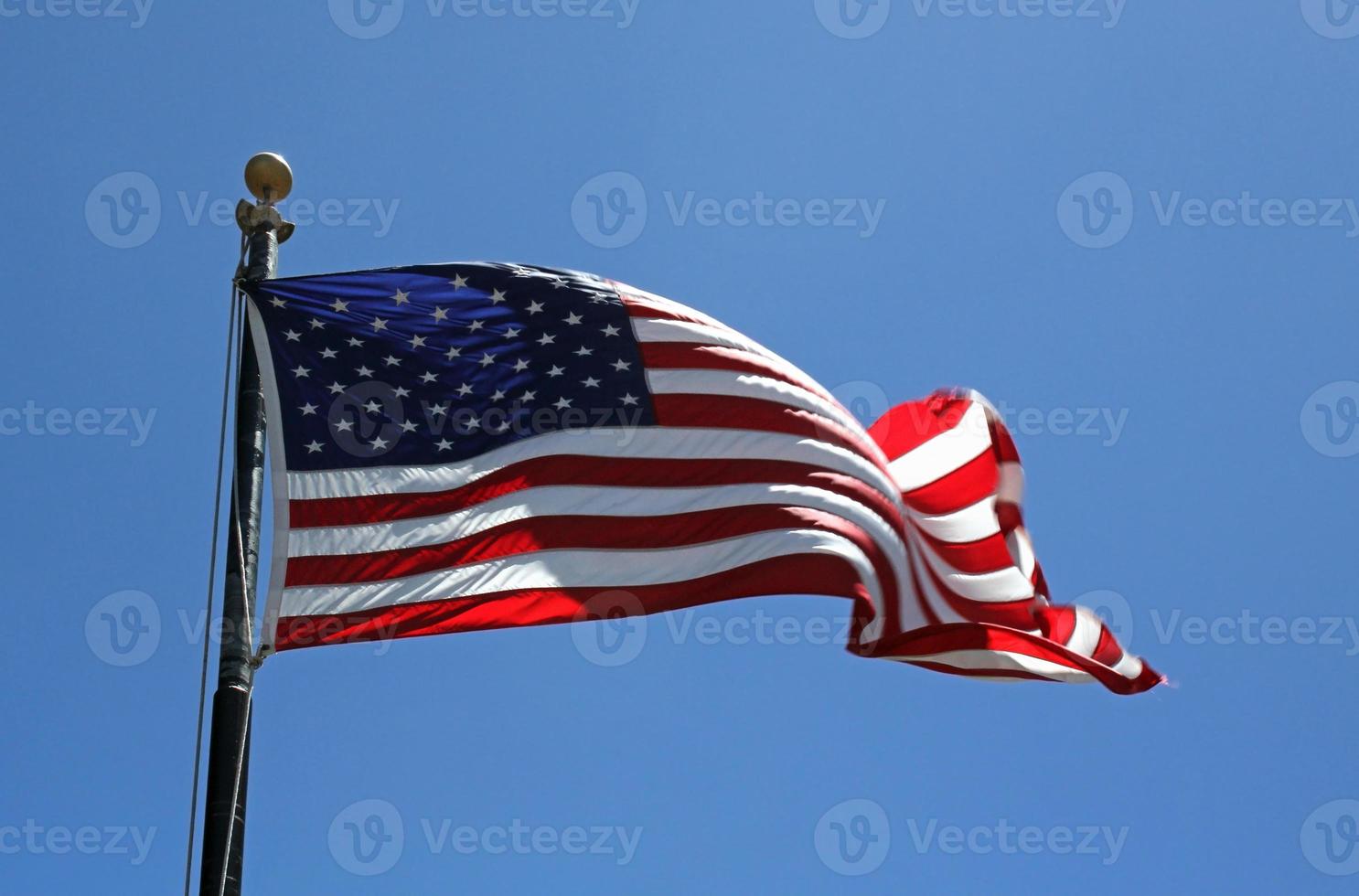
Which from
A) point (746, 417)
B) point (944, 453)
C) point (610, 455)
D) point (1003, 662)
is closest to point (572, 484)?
point (610, 455)

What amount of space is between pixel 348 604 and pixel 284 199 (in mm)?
3073

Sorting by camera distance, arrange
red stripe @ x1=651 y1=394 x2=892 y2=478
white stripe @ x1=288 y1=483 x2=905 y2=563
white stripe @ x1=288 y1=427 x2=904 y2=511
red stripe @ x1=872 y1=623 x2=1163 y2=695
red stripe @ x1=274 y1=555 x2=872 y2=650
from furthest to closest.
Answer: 1. red stripe @ x1=651 y1=394 x2=892 y2=478
2. red stripe @ x1=872 y1=623 x2=1163 y2=695
3. white stripe @ x1=288 y1=427 x2=904 y2=511
4. white stripe @ x1=288 y1=483 x2=905 y2=563
5. red stripe @ x1=274 y1=555 x2=872 y2=650

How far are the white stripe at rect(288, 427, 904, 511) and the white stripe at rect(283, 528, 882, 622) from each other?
2.21 ft

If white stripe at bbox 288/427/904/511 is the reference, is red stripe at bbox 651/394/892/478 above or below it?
above

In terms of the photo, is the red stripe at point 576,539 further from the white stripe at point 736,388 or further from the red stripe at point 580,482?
the white stripe at point 736,388

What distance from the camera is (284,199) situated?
12.0 meters

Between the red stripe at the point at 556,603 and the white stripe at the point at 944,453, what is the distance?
2.38 m

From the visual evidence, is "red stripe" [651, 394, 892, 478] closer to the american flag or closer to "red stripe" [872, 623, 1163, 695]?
the american flag

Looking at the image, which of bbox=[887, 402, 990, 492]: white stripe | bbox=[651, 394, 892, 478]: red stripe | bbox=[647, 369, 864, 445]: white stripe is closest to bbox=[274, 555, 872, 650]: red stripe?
bbox=[651, 394, 892, 478]: red stripe

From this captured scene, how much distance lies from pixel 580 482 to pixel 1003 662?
3495mm

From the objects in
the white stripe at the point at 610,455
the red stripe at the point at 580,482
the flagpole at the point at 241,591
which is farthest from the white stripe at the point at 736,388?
the flagpole at the point at 241,591

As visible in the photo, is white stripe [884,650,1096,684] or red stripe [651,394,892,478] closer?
white stripe [884,650,1096,684]

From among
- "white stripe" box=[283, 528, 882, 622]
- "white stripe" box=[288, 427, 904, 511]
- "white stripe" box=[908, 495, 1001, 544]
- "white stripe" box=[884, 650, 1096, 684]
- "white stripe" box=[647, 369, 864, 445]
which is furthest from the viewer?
"white stripe" box=[908, 495, 1001, 544]

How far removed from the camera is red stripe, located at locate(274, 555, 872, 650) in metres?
10.6
